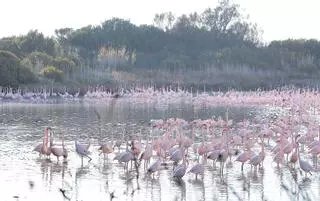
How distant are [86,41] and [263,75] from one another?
1468cm

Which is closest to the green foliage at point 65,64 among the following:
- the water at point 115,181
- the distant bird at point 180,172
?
the water at point 115,181

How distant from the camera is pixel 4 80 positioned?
30.8 meters

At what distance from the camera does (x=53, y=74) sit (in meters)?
33.2

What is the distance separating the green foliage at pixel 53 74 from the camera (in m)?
33.1

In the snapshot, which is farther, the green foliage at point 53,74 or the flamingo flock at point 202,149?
the green foliage at point 53,74

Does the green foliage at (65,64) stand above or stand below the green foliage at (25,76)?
above

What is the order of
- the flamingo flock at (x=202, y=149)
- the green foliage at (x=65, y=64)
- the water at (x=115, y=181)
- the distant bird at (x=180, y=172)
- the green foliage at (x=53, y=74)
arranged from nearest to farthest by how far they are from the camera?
the water at (x=115, y=181)
the distant bird at (x=180, y=172)
the flamingo flock at (x=202, y=149)
the green foliage at (x=53, y=74)
the green foliage at (x=65, y=64)

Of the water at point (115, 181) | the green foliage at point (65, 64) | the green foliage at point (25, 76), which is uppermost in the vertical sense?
the green foliage at point (65, 64)

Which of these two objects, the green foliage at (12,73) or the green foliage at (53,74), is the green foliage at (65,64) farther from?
the green foliage at (12,73)

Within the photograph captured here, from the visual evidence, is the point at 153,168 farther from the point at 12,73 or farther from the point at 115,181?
the point at 12,73

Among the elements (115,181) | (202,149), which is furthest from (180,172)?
(202,149)

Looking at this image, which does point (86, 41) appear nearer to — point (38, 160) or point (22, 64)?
point (22, 64)

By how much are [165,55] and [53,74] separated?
17333 mm

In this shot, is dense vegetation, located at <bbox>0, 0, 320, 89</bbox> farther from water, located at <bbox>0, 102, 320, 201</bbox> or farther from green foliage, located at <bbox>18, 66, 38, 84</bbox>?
water, located at <bbox>0, 102, 320, 201</bbox>
